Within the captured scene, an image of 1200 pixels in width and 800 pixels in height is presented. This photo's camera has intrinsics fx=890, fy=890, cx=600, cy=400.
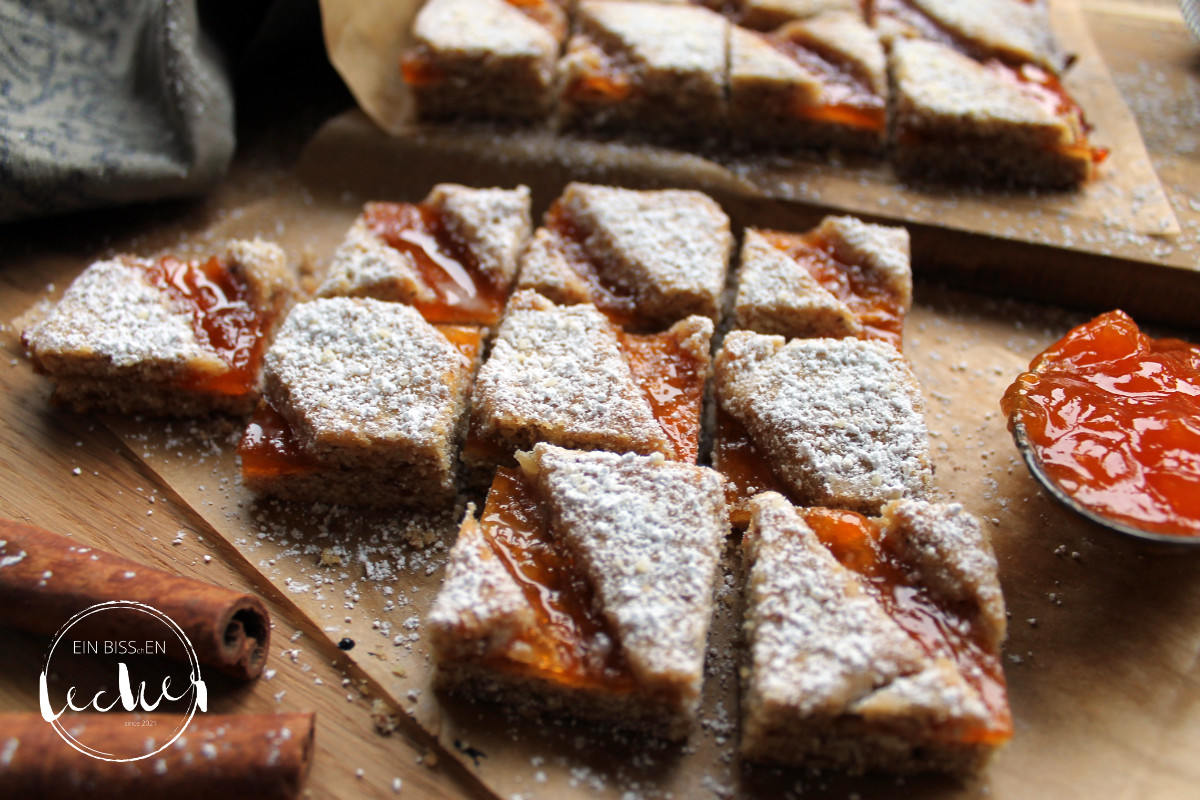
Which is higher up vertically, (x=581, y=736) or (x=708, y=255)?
(x=708, y=255)

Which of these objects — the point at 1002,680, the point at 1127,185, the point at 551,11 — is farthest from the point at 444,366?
the point at 1127,185

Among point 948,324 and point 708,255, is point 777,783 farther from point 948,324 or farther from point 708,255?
point 948,324

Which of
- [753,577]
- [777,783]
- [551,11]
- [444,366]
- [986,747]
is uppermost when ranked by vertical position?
[551,11]

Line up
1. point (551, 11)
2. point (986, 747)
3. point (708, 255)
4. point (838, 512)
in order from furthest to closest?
point (551, 11), point (708, 255), point (838, 512), point (986, 747)

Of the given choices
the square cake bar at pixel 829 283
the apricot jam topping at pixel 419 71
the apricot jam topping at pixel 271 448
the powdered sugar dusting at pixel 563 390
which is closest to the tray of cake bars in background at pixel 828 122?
the apricot jam topping at pixel 419 71

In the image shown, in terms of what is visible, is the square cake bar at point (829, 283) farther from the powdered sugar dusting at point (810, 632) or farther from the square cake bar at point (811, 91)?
the powdered sugar dusting at point (810, 632)

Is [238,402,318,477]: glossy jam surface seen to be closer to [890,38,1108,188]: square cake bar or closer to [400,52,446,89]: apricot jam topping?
[400,52,446,89]: apricot jam topping
